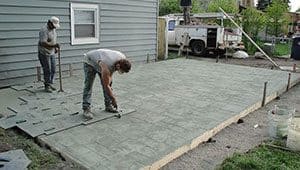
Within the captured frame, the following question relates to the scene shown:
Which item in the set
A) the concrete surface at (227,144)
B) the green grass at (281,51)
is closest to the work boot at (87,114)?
the concrete surface at (227,144)

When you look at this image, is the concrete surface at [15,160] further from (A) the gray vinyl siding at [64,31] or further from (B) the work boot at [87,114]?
(A) the gray vinyl siding at [64,31]

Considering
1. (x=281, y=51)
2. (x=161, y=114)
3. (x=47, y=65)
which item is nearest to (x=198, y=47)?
(x=281, y=51)

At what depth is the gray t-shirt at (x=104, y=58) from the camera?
13.9 feet

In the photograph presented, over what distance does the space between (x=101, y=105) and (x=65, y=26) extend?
314 centimetres

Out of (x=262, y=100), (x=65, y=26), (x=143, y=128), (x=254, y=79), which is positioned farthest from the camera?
(x=254, y=79)

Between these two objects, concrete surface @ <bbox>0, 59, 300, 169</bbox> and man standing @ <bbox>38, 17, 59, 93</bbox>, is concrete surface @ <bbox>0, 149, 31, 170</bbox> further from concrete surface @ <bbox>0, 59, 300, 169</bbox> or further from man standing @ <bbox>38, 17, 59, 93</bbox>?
man standing @ <bbox>38, 17, 59, 93</bbox>

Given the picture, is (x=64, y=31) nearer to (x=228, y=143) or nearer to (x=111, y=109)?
(x=111, y=109)

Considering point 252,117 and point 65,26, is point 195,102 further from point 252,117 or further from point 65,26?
point 65,26

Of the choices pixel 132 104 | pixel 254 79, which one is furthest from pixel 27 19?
pixel 254 79

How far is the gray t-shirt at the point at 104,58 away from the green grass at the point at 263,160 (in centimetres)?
199

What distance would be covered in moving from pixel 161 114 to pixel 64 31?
3.89 metres

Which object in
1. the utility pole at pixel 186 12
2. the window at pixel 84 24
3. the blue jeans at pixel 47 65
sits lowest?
the blue jeans at pixel 47 65

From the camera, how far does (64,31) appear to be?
294 inches

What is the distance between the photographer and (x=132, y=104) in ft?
17.7
